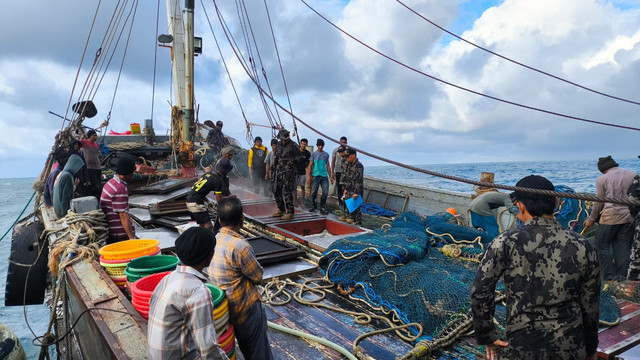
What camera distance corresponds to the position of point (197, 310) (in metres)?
1.86

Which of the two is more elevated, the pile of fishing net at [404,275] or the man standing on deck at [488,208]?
the man standing on deck at [488,208]

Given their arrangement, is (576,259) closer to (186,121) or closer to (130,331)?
(130,331)

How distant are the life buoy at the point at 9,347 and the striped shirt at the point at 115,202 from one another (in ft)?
5.18

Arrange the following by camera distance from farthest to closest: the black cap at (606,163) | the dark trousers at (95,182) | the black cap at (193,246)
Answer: the dark trousers at (95,182)
the black cap at (606,163)
the black cap at (193,246)

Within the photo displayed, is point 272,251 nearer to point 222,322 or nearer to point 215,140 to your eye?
point 222,322

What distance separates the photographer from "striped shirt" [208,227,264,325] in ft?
8.73

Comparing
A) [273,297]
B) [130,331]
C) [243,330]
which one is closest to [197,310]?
[243,330]

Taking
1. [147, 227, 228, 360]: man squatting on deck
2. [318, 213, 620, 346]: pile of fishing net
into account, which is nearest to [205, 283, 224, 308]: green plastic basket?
[147, 227, 228, 360]: man squatting on deck

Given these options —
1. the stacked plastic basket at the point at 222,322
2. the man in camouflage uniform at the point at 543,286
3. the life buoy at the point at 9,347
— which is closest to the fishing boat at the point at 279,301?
the life buoy at the point at 9,347

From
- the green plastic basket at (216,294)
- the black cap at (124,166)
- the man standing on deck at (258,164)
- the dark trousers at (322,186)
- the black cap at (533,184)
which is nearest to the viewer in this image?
the black cap at (533,184)

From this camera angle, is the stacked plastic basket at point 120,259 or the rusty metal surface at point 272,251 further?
the rusty metal surface at point 272,251

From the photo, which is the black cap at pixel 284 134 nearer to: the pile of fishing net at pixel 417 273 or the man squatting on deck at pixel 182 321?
the pile of fishing net at pixel 417 273

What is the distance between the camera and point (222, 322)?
2.47 meters

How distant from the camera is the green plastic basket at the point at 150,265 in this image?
10.7ft
